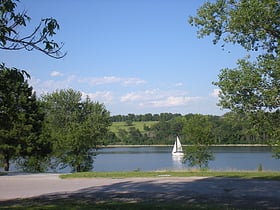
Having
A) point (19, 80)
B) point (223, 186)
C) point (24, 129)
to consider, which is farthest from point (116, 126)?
point (19, 80)

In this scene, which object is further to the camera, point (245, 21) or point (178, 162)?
point (178, 162)

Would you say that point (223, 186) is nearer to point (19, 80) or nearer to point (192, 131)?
point (19, 80)

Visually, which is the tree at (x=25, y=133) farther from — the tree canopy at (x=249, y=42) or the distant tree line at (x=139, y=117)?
the distant tree line at (x=139, y=117)

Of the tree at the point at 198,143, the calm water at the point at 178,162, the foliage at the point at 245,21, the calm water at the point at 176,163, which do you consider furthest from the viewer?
Result: the calm water at the point at 178,162

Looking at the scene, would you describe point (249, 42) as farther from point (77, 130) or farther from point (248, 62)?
point (77, 130)

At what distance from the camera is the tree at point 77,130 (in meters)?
40.2

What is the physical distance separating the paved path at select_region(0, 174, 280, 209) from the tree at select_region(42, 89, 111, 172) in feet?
63.9

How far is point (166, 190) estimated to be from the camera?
1584 cm

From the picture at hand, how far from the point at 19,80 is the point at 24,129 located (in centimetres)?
2784

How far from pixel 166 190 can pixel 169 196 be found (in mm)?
1686

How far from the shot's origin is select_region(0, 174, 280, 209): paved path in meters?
13.3

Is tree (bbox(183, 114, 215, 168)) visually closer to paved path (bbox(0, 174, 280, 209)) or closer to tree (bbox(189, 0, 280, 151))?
paved path (bbox(0, 174, 280, 209))

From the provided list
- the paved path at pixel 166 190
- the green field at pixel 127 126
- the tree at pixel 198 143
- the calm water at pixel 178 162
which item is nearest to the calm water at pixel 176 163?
the calm water at pixel 178 162

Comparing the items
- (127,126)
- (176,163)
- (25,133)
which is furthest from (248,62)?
(127,126)
